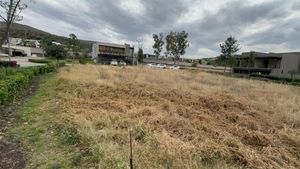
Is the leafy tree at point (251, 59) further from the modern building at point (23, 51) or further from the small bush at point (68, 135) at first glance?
the modern building at point (23, 51)

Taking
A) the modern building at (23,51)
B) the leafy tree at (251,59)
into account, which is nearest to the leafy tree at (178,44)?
the leafy tree at (251,59)

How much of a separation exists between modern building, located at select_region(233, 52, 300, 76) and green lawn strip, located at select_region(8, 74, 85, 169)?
4280cm

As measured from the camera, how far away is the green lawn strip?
3713 millimetres

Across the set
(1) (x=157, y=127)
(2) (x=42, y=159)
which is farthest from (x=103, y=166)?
(1) (x=157, y=127)

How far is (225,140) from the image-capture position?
16.1ft

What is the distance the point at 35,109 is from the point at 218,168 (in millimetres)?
6315

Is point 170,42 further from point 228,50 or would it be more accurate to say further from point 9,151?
point 9,151

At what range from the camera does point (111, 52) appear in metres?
70.6

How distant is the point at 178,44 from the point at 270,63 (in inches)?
961

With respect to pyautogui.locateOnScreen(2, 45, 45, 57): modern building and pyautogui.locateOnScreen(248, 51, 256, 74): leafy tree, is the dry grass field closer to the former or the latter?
pyautogui.locateOnScreen(248, 51, 256, 74): leafy tree

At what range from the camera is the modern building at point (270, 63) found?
134 feet

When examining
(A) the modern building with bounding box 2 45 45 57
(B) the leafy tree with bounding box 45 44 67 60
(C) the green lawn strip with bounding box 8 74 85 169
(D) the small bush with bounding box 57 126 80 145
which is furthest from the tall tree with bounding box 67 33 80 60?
(D) the small bush with bounding box 57 126 80 145

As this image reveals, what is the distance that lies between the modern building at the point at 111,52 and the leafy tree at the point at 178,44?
1497 cm

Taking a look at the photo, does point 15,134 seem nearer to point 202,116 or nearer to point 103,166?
point 103,166
